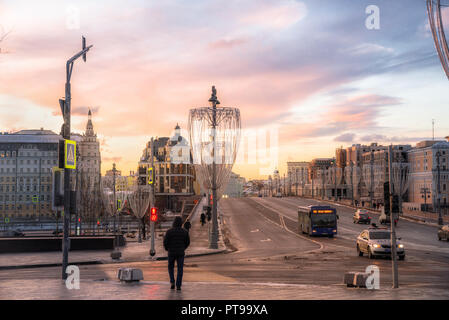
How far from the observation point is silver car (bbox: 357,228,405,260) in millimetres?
26562

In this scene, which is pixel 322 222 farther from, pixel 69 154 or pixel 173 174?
pixel 173 174

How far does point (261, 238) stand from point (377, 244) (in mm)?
17826

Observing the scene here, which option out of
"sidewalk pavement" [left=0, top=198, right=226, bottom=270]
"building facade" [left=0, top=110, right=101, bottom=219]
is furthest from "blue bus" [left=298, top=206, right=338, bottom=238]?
"building facade" [left=0, top=110, right=101, bottom=219]

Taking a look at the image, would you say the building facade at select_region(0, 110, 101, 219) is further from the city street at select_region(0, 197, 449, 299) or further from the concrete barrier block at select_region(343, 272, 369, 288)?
the concrete barrier block at select_region(343, 272, 369, 288)

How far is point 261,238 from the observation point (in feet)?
144

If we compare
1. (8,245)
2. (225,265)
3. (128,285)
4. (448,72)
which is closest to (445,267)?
(225,265)

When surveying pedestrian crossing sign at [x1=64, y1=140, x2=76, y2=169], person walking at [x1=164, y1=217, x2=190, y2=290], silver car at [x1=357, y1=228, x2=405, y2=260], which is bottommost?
silver car at [x1=357, y1=228, x2=405, y2=260]

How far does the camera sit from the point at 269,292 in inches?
524

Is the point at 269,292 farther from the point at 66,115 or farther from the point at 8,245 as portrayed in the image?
the point at 8,245

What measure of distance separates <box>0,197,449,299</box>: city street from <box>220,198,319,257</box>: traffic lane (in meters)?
0.07

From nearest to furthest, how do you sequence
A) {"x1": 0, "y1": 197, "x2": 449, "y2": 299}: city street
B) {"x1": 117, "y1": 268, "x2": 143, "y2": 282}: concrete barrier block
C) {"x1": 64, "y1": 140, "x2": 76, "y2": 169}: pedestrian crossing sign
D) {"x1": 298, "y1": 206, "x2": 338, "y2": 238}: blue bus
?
{"x1": 0, "y1": 197, "x2": 449, "y2": 299}: city street < {"x1": 117, "y1": 268, "x2": 143, "y2": 282}: concrete barrier block < {"x1": 64, "y1": 140, "x2": 76, "y2": 169}: pedestrian crossing sign < {"x1": 298, "y1": 206, "x2": 338, "y2": 238}: blue bus

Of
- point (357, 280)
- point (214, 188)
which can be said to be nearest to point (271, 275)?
point (357, 280)

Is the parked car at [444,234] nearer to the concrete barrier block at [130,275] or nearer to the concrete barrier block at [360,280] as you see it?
the concrete barrier block at [360,280]

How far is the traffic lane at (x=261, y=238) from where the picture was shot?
3324 cm
